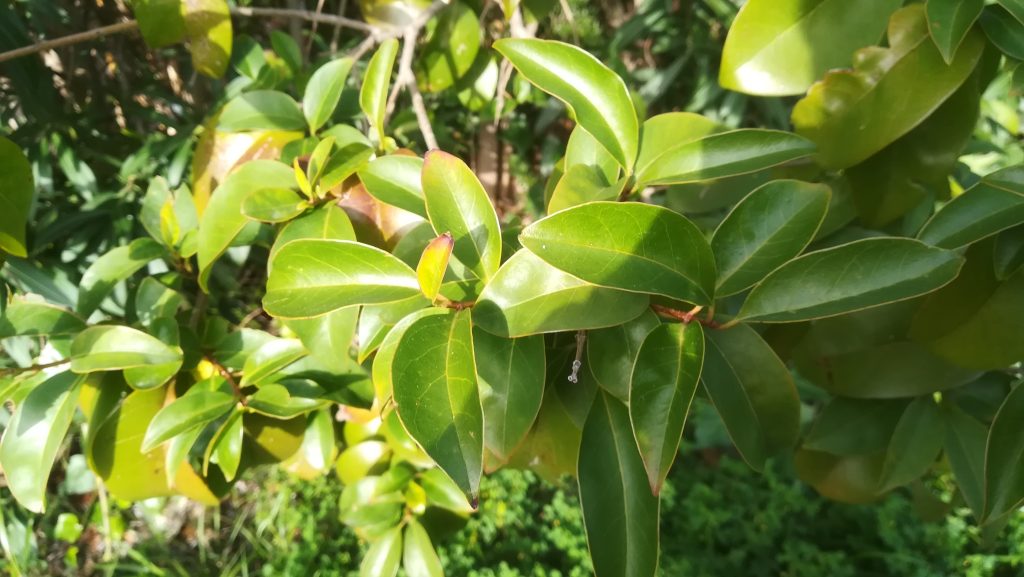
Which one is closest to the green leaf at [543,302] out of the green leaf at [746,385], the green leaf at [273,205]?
the green leaf at [746,385]

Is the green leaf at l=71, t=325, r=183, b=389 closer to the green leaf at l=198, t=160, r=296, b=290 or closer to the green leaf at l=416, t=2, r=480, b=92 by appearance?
the green leaf at l=198, t=160, r=296, b=290

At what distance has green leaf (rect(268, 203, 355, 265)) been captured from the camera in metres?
0.60

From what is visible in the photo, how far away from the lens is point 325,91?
711mm

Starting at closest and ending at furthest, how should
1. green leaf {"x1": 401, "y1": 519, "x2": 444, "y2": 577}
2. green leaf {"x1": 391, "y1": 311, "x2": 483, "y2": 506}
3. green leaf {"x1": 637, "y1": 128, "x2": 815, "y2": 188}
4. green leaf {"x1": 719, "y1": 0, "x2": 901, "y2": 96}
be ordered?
green leaf {"x1": 391, "y1": 311, "x2": 483, "y2": 506}, green leaf {"x1": 637, "y1": 128, "x2": 815, "y2": 188}, green leaf {"x1": 719, "y1": 0, "x2": 901, "y2": 96}, green leaf {"x1": 401, "y1": 519, "x2": 444, "y2": 577}

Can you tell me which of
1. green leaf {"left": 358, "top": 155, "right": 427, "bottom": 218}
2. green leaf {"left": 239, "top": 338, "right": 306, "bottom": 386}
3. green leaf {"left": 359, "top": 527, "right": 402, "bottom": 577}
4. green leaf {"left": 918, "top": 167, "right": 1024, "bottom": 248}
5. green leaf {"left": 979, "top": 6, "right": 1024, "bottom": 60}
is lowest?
green leaf {"left": 359, "top": 527, "right": 402, "bottom": 577}

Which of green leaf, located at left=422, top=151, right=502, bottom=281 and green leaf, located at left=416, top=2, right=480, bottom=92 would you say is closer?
green leaf, located at left=422, top=151, right=502, bottom=281

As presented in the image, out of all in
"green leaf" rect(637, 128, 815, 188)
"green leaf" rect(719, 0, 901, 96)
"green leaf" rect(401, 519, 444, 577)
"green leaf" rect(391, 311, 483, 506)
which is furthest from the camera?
"green leaf" rect(401, 519, 444, 577)

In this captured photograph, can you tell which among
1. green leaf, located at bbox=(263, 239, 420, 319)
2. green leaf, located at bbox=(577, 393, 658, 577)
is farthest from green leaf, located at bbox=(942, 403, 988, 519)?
green leaf, located at bbox=(263, 239, 420, 319)

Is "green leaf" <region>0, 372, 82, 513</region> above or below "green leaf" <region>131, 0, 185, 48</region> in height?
below

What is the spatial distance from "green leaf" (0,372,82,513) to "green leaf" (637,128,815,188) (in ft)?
2.01

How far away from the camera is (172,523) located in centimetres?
193

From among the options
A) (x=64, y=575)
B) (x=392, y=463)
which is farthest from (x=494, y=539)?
(x=64, y=575)

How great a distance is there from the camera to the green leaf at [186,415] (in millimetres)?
620

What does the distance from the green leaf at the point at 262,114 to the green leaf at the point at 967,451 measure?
82 cm
